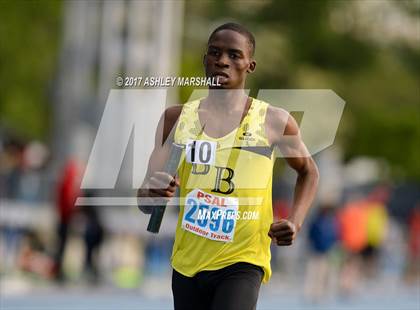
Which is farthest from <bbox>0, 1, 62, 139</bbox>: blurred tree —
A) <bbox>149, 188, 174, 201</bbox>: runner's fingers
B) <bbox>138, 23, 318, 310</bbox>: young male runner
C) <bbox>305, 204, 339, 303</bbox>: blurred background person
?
<bbox>149, 188, 174, 201</bbox>: runner's fingers

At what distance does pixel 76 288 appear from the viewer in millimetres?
15992

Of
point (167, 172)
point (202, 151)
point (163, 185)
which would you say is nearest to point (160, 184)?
point (163, 185)

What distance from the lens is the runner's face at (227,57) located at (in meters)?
5.87

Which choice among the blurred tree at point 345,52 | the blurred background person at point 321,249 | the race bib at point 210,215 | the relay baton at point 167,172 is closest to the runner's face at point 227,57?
the relay baton at point 167,172

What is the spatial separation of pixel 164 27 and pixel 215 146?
45.6ft

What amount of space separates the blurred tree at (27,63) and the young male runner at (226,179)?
2878cm

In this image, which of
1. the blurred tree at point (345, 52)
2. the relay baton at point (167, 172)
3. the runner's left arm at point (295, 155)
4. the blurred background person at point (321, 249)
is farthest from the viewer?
the blurred tree at point (345, 52)

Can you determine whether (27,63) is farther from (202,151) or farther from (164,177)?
(164,177)

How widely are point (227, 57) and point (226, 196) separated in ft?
2.21

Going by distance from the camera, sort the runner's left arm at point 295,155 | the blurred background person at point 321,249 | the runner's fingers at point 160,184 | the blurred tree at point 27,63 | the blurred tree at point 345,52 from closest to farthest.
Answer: the runner's fingers at point 160,184
the runner's left arm at point 295,155
the blurred background person at point 321,249
the blurred tree at point 27,63
the blurred tree at point 345,52

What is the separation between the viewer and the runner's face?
5867 mm

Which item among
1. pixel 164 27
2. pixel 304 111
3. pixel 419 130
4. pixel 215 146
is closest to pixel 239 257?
pixel 215 146

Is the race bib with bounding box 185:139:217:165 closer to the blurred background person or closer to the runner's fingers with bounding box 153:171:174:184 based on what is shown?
the runner's fingers with bounding box 153:171:174:184

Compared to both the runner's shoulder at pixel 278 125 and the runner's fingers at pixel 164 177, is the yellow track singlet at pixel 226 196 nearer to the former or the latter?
the runner's shoulder at pixel 278 125
